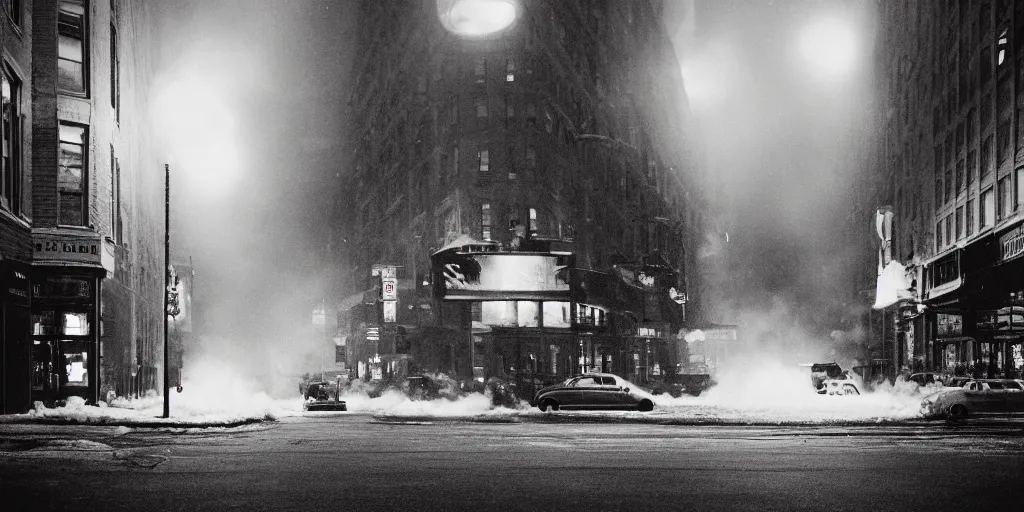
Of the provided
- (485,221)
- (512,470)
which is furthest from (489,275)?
(512,470)

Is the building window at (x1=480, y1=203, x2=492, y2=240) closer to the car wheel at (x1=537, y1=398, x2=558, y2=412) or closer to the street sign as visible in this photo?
the street sign

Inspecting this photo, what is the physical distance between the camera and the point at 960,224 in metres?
55.8

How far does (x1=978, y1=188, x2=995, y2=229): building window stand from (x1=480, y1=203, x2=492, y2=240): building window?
27322 millimetres

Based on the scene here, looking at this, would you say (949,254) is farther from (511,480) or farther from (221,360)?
(221,360)

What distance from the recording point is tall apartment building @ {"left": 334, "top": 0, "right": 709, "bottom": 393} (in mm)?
61594

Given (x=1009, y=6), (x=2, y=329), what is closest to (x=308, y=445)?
(x=2, y=329)

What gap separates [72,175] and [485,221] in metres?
29.6

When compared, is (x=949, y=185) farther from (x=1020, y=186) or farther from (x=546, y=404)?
(x=546, y=404)

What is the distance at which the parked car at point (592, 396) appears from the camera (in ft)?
122

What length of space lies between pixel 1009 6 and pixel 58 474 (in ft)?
149

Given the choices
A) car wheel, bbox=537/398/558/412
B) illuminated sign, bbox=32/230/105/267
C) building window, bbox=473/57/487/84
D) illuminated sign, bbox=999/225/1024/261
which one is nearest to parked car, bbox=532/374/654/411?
car wheel, bbox=537/398/558/412

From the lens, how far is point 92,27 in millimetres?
36344

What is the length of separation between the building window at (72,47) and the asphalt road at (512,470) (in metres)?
14.5

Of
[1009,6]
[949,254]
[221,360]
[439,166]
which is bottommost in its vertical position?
[221,360]
